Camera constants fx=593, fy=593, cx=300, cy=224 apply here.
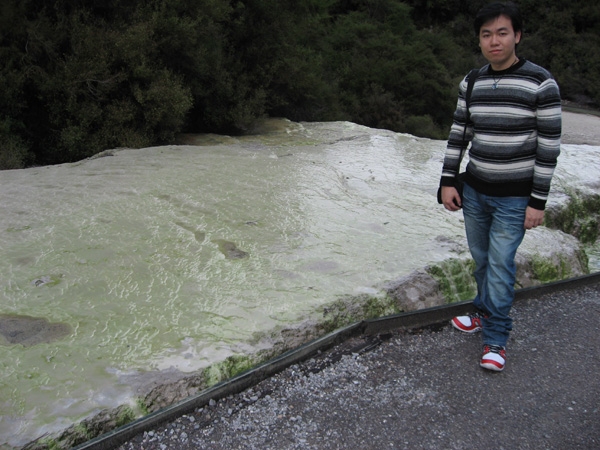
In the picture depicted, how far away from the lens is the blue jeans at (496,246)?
2.48m

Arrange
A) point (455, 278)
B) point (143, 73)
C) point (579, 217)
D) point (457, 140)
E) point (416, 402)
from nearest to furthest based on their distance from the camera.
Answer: point (416, 402) < point (457, 140) < point (455, 278) < point (579, 217) < point (143, 73)

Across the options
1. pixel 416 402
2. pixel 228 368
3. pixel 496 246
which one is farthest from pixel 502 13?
pixel 228 368

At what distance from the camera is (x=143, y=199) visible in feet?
13.8

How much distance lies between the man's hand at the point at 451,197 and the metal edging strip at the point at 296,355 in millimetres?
545

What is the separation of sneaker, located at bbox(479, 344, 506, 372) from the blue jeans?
0.02 m

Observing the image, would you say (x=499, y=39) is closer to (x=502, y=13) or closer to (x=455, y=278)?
(x=502, y=13)

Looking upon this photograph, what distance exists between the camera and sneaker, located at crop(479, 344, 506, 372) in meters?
2.50

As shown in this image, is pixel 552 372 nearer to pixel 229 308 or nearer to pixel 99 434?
pixel 229 308

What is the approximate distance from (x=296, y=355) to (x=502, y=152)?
121 cm

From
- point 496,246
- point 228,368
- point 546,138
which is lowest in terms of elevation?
point 228,368

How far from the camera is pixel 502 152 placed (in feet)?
8.03

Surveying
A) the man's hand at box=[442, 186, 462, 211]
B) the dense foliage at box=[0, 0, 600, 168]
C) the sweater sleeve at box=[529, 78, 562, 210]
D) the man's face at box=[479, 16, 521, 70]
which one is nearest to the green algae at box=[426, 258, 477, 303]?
the man's hand at box=[442, 186, 462, 211]

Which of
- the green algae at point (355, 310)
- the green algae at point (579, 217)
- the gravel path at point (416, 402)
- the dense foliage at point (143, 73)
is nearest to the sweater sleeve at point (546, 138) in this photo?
the gravel path at point (416, 402)

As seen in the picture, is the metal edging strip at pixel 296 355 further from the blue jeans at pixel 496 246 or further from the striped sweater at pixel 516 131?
the striped sweater at pixel 516 131
